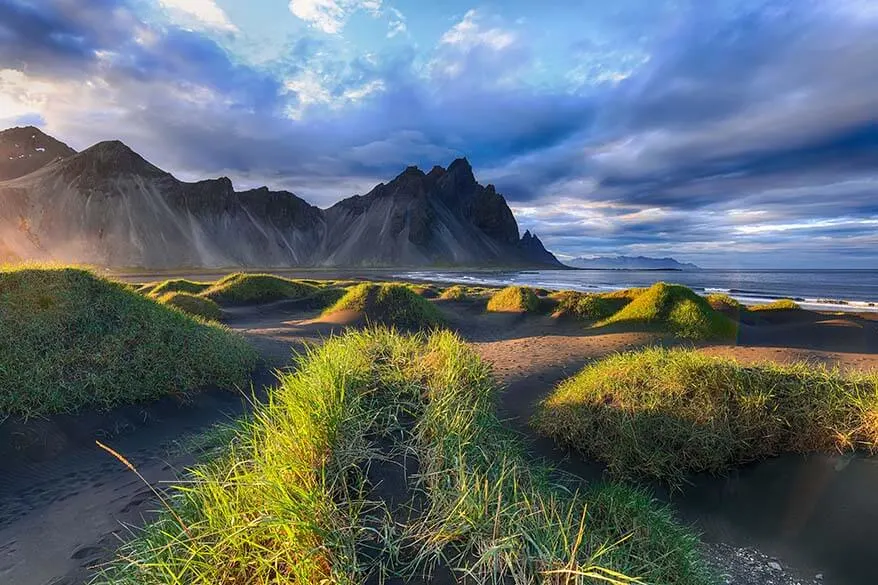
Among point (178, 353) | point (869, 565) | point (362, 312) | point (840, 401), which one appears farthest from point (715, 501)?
point (362, 312)

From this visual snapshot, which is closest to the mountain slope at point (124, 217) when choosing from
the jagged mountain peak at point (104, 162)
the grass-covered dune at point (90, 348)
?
the jagged mountain peak at point (104, 162)

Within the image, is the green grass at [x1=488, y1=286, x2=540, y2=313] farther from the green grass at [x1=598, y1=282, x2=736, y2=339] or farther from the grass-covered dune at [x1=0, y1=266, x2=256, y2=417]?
the grass-covered dune at [x1=0, y1=266, x2=256, y2=417]

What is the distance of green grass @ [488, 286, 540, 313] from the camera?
2142 centimetres

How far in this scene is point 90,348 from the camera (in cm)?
760

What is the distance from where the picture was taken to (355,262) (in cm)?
15962

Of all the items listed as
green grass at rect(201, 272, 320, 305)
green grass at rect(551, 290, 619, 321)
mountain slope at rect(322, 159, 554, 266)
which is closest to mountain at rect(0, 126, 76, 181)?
mountain slope at rect(322, 159, 554, 266)

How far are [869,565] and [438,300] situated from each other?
22113 mm

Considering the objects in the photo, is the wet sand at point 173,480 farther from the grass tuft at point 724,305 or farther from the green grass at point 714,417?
the grass tuft at point 724,305

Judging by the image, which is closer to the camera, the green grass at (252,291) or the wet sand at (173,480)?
the wet sand at (173,480)

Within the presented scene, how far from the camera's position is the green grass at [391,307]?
18.4 m

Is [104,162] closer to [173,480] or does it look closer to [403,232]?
[403,232]

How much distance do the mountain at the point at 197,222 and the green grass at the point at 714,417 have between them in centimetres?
10123

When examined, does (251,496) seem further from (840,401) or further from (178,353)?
(840,401)

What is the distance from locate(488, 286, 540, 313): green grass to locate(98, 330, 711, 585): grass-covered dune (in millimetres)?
16921
